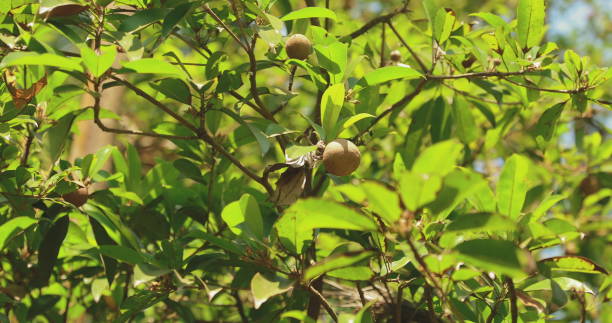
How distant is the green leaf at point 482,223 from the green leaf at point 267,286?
0.22 m

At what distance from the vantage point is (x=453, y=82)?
1440 mm

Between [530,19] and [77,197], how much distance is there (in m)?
0.80

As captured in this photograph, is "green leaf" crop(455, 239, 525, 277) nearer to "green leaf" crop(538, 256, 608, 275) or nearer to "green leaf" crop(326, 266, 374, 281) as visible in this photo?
"green leaf" crop(326, 266, 374, 281)

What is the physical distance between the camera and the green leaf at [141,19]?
890mm

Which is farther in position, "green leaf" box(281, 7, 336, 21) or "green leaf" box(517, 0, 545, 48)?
"green leaf" box(517, 0, 545, 48)

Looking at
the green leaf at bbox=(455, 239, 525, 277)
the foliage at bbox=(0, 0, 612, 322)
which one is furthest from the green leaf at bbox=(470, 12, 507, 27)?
the green leaf at bbox=(455, 239, 525, 277)

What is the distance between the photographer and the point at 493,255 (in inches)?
23.7

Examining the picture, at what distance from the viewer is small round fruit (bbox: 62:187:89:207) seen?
100 centimetres

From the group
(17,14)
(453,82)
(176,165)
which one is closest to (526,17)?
(453,82)

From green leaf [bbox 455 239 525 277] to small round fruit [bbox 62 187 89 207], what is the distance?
0.63 metres

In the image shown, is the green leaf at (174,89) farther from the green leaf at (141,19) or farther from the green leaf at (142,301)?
the green leaf at (142,301)

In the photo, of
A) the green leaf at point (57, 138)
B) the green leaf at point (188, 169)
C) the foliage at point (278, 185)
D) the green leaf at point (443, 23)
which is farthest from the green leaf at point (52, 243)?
the green leaf at point (443, 23)

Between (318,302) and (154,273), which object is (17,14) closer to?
(154,273)

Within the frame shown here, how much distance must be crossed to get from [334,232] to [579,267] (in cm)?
46
